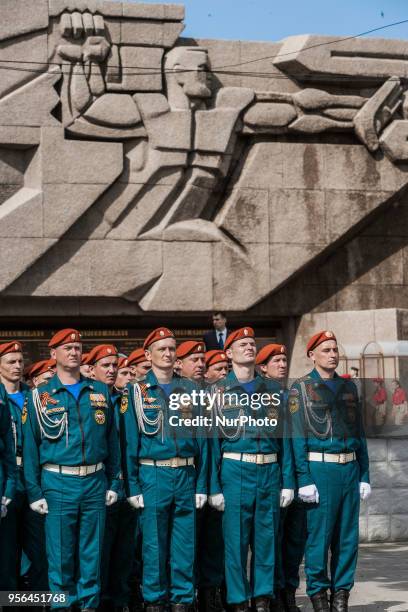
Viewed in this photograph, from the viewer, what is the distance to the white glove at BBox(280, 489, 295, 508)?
25.5ft

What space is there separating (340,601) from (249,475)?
96 centimetres

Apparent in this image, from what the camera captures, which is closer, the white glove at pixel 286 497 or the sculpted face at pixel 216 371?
the white glove at pixel 286 497

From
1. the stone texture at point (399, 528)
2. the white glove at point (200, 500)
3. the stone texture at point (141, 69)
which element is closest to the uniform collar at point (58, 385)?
the white glove at point (200, 500)

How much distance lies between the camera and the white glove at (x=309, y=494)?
7.75m

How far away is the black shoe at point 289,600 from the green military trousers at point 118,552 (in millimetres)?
1000

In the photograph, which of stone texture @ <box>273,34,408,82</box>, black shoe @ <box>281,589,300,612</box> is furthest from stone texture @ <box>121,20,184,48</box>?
black shoe @ <box>281,589,300,612</box>

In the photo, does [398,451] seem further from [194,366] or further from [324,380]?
[194,366]

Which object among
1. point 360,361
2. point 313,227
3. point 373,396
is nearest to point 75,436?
point 373,396

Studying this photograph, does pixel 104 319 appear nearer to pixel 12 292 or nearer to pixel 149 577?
pixel 12 292

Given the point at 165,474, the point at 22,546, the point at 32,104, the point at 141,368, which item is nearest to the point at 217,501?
the point at 165,474

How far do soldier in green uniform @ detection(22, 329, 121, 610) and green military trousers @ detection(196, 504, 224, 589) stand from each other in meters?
0.83

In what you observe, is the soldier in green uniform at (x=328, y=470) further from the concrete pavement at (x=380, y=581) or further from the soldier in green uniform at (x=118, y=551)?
the soldier in green uniform at (x=118, y=551)

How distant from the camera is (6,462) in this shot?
709cm

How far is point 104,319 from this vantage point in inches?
646
